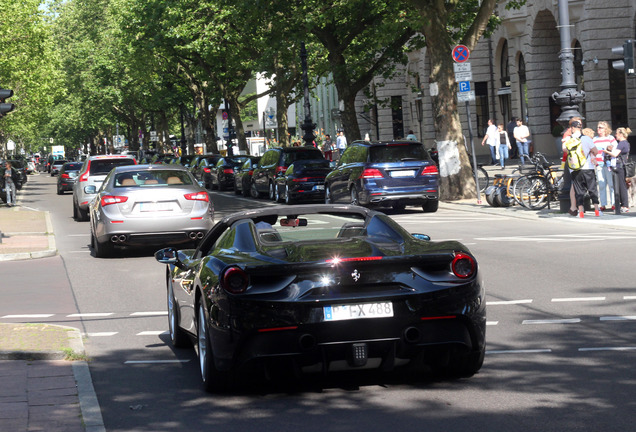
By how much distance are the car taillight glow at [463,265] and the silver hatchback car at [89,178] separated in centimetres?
2148

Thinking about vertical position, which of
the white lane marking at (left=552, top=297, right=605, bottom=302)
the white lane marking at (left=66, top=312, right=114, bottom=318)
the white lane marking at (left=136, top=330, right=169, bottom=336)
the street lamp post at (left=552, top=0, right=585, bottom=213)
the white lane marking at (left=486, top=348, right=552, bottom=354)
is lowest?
the white lane marking at (left=552, top=297, right=605, bottom=302)

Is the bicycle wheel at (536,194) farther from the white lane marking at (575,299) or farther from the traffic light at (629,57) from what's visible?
the white lane marking at (575,299)

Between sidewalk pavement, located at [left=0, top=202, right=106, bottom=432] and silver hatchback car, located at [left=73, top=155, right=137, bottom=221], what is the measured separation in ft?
58.7

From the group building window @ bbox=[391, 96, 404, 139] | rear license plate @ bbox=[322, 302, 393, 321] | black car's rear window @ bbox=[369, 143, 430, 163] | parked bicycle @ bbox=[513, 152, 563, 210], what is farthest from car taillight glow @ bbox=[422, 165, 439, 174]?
building window @ bbox=[391, 96, 404, 139]

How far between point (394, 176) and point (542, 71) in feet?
76.3

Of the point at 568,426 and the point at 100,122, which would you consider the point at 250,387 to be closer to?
the point at 568,426

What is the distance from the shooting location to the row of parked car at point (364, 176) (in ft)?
82.3

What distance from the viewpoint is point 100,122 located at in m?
92.6

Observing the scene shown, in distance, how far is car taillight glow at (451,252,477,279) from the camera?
6.72m

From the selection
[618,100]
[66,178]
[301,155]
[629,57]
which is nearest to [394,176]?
[629,57]

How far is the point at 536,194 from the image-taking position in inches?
927

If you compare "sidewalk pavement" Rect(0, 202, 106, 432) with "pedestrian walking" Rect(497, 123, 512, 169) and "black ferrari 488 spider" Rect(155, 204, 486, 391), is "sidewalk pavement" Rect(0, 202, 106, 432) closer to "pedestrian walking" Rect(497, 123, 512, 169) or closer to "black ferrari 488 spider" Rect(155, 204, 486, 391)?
"black ferrari 488 spider" Rect(155, 204, 486, 391)

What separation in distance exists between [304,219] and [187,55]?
50845 millimetres

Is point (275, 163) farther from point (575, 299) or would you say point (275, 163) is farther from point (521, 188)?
point (575, 299)
